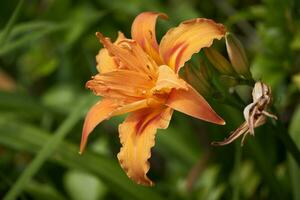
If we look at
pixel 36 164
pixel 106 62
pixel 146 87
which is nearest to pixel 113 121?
pixel 36 164

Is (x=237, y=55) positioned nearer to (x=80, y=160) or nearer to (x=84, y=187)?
(x=80, y=160)

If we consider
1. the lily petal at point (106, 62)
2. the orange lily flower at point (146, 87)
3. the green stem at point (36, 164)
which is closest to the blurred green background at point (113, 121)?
the green stem at point (36, 164)

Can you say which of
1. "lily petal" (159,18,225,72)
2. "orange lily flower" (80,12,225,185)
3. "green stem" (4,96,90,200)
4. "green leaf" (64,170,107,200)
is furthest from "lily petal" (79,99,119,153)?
"green leaf" (64,170,107,200)

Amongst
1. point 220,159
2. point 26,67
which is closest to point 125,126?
point 220,159

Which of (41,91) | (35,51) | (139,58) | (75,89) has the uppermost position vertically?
(139,58)

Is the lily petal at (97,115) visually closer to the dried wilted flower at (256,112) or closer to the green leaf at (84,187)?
the dried wilted flower at (256,112)

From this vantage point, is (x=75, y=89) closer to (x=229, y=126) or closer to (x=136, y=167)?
(x=229, y=126)

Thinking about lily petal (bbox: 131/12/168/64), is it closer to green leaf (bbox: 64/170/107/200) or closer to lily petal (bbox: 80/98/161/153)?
lily petal (bbox: 80/98/161/153)
